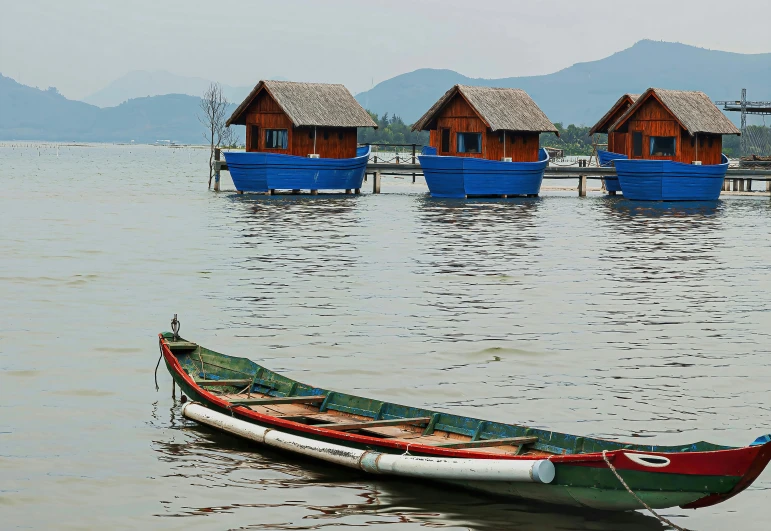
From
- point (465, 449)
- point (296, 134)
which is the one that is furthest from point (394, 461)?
point (296, 134)

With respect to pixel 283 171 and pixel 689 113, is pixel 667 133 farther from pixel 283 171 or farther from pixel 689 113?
pixel 283 171

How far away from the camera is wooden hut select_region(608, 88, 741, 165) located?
58562mm

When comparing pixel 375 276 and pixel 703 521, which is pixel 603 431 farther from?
pixel 375 276

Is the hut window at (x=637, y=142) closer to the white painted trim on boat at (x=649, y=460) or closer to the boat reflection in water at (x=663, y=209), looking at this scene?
the boat reflection in water at (x=663, y=209)

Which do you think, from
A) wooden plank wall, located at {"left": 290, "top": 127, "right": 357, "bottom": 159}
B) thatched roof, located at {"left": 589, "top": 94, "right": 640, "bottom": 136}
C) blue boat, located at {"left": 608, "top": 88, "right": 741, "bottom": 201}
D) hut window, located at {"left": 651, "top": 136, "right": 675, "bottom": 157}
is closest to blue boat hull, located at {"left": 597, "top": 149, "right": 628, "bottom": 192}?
thatched roof, located at {"left": 589, "top": 94, "right": 640, "bottom": 136}

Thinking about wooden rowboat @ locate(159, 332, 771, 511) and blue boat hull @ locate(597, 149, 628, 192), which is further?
blue boat hull @ locate(597, 149, 628, 192)

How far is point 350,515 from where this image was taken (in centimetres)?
1010

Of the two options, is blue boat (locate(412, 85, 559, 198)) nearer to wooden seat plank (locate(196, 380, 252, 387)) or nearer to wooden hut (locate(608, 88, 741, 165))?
wooden hut (locate(608, 88, 741, 165))

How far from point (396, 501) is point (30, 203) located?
49817 mm

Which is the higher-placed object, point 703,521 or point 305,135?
point 305,135

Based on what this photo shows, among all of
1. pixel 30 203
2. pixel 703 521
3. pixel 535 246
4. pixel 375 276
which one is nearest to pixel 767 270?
pixel 535 246

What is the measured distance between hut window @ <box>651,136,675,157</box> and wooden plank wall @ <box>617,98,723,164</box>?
0.66 ft

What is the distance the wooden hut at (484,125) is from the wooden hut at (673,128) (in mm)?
4435

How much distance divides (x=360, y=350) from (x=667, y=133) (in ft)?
148
